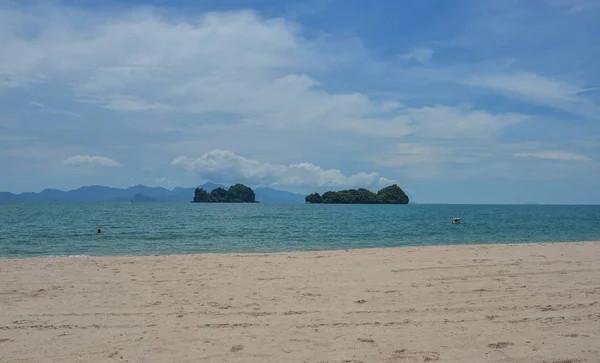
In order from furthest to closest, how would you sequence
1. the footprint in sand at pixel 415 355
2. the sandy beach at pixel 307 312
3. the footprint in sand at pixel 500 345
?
the footprint in sand at pixel 500 345 < the sandy beach at pixel 307 312 < the footprint in sand at pixel 415 355

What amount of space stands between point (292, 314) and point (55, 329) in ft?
14.5

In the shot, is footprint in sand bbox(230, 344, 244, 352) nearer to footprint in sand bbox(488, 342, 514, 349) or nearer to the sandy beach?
the sandy beach

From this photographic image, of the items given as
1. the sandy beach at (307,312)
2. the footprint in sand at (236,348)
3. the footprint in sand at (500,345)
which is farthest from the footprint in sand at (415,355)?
the footprint in sand at (236,348)

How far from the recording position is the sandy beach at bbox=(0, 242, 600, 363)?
708 centimetres

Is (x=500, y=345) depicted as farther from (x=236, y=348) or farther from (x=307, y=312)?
(x=236, y=348)

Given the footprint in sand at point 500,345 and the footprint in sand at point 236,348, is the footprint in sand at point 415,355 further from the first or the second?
the footprint in sand at point 236,348

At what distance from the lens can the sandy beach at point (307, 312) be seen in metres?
7.08

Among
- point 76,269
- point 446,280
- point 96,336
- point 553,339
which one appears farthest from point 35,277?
point 553,339

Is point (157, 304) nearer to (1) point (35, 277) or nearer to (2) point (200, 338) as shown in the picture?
(2) point (200, 338)

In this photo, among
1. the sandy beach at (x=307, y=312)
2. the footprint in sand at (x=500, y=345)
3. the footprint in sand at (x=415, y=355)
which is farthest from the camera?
the footprint in sand at (x=500, y=345)

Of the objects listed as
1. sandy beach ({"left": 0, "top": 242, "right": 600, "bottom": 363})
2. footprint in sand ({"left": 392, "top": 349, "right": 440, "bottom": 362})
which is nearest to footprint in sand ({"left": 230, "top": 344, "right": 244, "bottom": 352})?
sandy beach ({"left": 0, "top": 242, "right": 600, "bottom": 363})

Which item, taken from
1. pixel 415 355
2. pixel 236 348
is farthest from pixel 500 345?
pixel 236 348

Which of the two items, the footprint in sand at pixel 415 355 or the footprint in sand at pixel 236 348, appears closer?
the footprint in sand at pixel 415 355

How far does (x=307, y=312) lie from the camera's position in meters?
9.29
